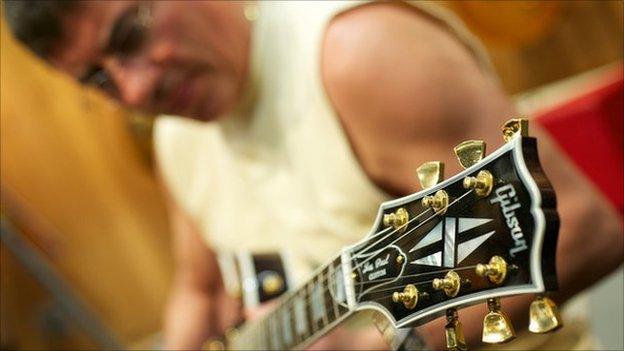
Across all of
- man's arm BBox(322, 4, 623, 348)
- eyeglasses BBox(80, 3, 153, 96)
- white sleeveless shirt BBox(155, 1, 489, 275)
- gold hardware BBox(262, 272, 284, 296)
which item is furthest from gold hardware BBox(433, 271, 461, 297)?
eyeglasses BBox(80, 3, 153, 96)

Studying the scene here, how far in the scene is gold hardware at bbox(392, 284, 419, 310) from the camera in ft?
1.50

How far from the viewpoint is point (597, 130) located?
816 millimetres

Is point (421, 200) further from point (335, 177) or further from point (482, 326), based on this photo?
point (335, 177)

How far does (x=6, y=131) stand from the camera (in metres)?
1.20

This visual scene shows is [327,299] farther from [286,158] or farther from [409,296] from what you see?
[286,158]

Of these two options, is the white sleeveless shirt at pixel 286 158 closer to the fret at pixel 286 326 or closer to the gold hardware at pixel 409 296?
the fret at pixel 286 326

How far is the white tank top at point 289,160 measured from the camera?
76 cm

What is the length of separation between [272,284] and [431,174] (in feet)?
1.56

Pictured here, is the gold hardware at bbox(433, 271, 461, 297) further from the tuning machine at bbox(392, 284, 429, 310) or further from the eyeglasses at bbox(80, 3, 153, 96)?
the eyeglasses at bbox(80, 3, 153, 96)

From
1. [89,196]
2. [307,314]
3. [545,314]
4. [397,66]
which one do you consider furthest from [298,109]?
[89,196]

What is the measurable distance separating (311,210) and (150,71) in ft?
0.82

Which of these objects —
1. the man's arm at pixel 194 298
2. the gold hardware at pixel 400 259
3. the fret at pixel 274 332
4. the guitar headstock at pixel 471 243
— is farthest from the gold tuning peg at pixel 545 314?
the man's arm at pixel 194 298

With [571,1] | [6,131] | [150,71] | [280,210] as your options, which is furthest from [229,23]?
[6,131]

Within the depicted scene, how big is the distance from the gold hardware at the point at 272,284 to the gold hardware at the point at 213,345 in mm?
131
